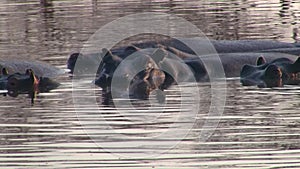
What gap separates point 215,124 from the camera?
45.2 feet

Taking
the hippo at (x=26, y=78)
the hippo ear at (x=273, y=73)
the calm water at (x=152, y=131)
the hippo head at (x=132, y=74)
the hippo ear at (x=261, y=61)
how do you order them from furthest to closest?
the hippo ear at (x=261, y=61)
the hippo ear at (x=273, y=73)
the hippo at (x=26, y=78)
the hippo head at (x=132, y=74)
the calm water at (x=152, y=131)

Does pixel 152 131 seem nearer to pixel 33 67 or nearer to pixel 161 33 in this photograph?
pixel 33 67

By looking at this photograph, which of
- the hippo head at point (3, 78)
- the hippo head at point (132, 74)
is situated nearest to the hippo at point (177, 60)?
the hippo head at point (132, 74)

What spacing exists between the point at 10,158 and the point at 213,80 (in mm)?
7610

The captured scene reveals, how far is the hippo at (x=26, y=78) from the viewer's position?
714 inches

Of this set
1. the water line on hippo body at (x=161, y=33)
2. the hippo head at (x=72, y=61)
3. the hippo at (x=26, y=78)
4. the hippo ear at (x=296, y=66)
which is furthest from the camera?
the hippo head at (x=72, y=61)

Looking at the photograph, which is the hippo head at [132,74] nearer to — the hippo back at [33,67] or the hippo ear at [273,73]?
the hippo back at [33,67]

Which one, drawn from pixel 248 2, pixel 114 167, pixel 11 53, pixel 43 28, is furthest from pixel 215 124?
pixel 248 2

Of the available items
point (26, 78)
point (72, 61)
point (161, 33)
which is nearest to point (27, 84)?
point (26, 78)

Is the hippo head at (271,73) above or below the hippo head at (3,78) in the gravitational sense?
above

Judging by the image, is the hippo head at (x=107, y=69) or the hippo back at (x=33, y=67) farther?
the hippo back at (x=33, y=67)

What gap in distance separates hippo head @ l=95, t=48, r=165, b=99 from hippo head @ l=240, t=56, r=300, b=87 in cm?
151

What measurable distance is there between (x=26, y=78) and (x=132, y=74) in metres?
1.83

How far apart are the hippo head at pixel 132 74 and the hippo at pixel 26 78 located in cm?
93
